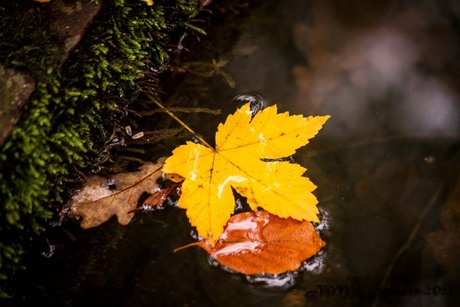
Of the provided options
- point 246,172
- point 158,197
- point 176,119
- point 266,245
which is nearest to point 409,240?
point 266,245

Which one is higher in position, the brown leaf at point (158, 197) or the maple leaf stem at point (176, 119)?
the maple leaf stem at point (176, 119)

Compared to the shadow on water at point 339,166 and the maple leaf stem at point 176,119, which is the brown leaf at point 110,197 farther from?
the maple leaf stem at point 176,119

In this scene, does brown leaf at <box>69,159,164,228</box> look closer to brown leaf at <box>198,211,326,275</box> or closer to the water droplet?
the water droplet

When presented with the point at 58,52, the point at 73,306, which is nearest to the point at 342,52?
the point at 58,52

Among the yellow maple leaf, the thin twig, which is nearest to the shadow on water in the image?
the thin twig

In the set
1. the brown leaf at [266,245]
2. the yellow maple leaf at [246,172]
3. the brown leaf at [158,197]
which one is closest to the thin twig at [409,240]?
the brown leaf at [266,245]

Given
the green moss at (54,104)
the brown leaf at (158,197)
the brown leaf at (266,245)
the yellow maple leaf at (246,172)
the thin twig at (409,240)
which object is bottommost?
the thin twig at (409,240)

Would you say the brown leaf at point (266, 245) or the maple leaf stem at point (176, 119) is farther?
the maple leaf stem at point (176, 119)
